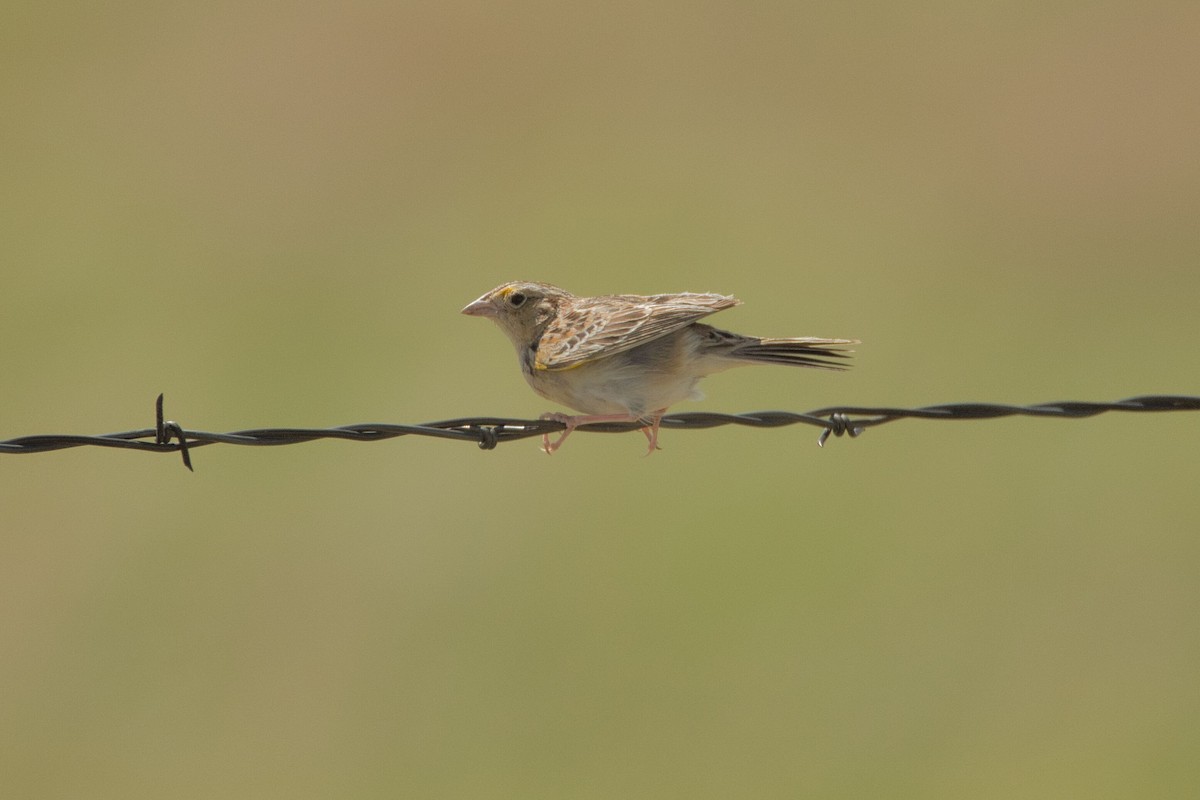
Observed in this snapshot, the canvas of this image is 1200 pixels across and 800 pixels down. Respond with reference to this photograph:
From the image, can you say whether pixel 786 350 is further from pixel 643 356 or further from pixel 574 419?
pixel 574 419

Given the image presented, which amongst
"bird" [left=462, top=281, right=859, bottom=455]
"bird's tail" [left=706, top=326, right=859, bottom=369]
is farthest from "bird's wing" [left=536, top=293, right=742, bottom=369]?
"bird's tail" [left=706, top=326, right=859, bottom=369]

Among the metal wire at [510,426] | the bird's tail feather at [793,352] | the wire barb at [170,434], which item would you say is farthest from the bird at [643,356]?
the wire barb at [170,434]

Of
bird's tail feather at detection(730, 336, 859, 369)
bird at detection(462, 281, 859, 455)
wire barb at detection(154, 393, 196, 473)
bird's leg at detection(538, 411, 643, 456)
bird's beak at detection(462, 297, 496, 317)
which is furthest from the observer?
bird's beak at detection(462, 297, 496, 317)

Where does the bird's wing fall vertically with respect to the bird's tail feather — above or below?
above

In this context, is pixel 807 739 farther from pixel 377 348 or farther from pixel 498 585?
pixel 377 348

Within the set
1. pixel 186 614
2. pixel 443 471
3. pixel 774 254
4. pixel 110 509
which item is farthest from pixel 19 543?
pixel 774 254

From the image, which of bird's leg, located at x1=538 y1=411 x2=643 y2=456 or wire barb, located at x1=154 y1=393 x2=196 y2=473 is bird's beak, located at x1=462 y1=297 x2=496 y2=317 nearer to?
bird's leg, located at x1=538 y1=411 x2=643 y2=456
